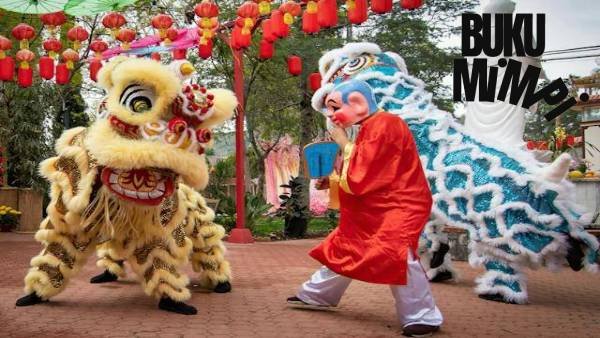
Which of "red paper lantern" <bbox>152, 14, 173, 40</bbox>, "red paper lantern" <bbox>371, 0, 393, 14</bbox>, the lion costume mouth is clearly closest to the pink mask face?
the lion costume mouth

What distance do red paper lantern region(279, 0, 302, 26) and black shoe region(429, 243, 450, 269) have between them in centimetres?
394

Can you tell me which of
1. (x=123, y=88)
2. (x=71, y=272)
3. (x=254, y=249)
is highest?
(x=123, y=88)

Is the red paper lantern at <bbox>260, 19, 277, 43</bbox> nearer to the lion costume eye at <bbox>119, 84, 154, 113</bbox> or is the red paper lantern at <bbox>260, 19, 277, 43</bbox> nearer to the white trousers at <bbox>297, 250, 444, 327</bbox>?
the lion costume eye at <bbox>119, 84, 154, 113</bbox>

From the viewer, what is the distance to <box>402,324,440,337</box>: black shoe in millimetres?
3830

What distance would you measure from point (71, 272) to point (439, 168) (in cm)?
304

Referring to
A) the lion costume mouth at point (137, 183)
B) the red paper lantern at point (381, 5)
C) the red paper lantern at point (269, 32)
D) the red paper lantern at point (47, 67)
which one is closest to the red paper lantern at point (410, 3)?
the red paper lantern at point (381, 5)

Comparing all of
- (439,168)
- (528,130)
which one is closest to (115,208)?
(439,168)

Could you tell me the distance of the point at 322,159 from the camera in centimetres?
496

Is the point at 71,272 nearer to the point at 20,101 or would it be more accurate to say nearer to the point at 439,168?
the point at 439,168

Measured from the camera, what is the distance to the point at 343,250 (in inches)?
161

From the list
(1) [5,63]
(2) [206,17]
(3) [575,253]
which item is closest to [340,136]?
(3) [575,253]

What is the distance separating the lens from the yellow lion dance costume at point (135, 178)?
4.12 metres

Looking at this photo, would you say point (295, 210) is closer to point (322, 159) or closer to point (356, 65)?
point (356, 65)

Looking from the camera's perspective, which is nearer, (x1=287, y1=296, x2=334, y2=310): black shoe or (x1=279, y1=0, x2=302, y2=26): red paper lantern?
(x1=287, y1=296, x2=334, y2=310): black shoe
